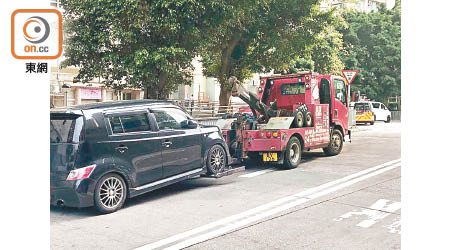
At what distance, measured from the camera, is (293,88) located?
41.3 feet

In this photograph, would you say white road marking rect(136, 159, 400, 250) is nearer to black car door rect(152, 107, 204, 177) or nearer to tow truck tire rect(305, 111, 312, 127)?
black car door rect(152, 107, 204, 177)

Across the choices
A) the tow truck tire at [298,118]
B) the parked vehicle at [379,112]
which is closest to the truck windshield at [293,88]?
the tow truck tire at [298,118]

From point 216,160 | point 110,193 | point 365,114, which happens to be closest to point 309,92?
point 216,160

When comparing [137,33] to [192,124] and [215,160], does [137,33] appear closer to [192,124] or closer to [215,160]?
[192,124]

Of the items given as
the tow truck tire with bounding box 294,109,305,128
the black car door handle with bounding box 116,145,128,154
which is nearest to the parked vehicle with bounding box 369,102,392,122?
the tow truck tire with bounding box 294,109,305,128

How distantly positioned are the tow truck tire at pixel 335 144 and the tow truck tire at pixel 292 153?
217cm

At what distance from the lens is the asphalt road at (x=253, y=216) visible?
5.67 m

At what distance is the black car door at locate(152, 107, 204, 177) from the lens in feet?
26.7

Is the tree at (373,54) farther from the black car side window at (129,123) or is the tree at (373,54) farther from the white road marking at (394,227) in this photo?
the white road marking at (394,227)

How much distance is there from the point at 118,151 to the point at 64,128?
2.94 ft

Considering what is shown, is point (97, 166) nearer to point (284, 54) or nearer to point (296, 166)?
point (296, 166)

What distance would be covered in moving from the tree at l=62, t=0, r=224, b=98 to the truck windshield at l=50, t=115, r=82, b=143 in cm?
648
